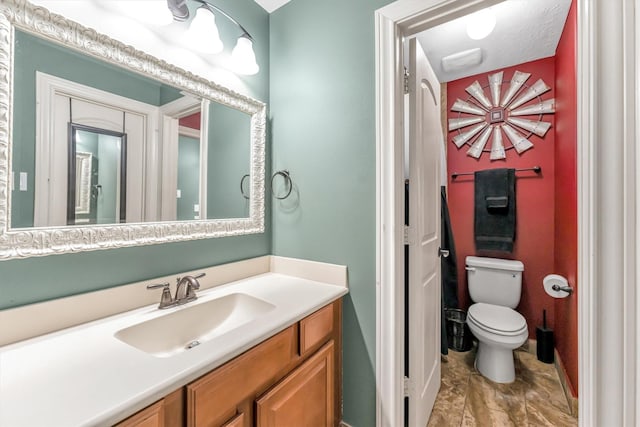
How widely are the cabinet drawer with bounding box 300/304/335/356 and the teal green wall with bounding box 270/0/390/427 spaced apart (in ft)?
0.64

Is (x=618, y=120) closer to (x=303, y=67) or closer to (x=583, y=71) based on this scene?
(x=583, y=71)

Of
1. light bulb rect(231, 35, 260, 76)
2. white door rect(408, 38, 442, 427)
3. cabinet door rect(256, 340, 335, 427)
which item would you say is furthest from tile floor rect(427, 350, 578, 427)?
light bulb rect(231, 35, 260, 76)

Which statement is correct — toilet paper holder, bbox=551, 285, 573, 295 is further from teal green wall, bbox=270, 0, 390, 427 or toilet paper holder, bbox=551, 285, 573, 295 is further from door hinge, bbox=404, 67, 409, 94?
door hinge, bbox=404, 67, 409, 94

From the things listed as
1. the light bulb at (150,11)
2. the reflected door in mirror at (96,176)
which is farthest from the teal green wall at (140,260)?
the light bulb at (150,11)

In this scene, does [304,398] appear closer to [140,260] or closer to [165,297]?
[165,297]

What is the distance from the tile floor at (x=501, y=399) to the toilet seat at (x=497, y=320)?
378mm

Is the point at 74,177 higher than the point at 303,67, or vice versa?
the point at 303,67

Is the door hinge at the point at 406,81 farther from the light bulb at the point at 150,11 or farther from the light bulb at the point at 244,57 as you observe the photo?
the light bulb at the point at 150,11

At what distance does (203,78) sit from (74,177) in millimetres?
689

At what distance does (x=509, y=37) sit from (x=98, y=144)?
2.59m

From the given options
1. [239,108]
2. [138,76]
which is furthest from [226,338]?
[239,108]

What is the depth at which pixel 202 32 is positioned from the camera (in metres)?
1.18

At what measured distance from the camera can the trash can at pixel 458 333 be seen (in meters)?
2.21

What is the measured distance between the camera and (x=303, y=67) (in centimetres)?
148
